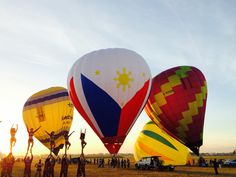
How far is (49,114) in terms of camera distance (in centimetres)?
3575

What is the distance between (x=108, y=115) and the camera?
19969 mm

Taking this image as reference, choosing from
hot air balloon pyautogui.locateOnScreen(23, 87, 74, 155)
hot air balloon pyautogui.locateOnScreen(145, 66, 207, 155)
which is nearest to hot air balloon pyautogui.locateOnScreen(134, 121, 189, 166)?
hot air balloon pyautogui.locateOnScreen(145, 66, 207, 155)

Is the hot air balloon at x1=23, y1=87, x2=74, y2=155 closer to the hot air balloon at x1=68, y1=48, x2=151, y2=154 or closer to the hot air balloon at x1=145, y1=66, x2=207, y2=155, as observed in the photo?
the hot air balloon at x1=145, y1=66, x2=207, y2=155

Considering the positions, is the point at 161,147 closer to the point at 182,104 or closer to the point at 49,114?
the point at 182,104

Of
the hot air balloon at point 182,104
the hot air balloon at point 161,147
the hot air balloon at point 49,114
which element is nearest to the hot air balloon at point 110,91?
the hot air balloon at point 182,104

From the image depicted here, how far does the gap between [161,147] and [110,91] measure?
16.6m

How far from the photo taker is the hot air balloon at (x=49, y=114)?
35.4 metres

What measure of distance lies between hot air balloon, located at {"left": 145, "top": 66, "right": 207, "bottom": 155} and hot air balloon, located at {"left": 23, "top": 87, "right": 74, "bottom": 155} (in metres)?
13.2

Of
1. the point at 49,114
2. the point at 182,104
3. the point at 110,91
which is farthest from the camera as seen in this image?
the point at 49,114

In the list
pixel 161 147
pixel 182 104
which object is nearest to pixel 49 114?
pixel 161 147

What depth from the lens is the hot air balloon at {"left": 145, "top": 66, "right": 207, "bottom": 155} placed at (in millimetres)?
26250

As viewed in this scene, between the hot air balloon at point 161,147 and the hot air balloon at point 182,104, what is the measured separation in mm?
7193

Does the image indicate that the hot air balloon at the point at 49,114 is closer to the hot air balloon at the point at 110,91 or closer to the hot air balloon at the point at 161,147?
the hot air balloon at the point at 161,147

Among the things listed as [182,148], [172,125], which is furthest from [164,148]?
[172,125]
